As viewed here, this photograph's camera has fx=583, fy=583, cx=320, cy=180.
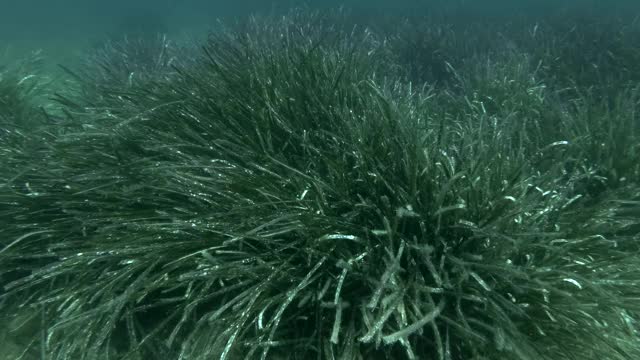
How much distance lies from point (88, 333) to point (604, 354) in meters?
2.71

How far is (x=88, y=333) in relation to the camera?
10.6 ft

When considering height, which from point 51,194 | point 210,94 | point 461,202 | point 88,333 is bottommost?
point 88,333

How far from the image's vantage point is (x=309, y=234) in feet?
10.7

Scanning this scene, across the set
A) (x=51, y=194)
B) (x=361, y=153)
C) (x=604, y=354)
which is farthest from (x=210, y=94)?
(x=604, y=354)

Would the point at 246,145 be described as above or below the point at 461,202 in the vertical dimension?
above

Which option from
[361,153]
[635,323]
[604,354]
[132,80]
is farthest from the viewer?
[132,80]

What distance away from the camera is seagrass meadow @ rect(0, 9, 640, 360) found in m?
2.99

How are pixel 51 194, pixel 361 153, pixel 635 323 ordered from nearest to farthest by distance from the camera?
pixel 635 323, pixel 361 153, pixel 51 194

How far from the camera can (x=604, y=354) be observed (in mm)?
2883

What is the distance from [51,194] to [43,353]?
1378 millimetres

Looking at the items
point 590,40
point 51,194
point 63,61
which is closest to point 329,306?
point 51,194

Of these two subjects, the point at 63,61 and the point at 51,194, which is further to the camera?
the point at 63,61

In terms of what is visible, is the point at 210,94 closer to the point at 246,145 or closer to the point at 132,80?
the point at 246,145

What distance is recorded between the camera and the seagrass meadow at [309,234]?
299 cm
